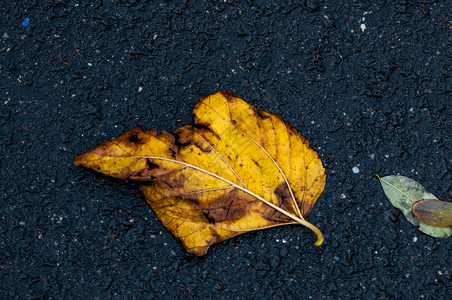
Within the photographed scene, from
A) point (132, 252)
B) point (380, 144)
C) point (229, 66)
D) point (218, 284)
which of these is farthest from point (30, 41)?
point (380, 144)

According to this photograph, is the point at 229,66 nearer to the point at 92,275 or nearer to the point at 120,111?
A: the point at 120,111

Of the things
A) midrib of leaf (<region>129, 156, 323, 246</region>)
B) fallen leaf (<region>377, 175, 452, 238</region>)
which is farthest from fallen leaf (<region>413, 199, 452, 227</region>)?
midrib of leaf (<region>129, 156, 323, 246</region>)

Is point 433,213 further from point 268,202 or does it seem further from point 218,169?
point 218,169

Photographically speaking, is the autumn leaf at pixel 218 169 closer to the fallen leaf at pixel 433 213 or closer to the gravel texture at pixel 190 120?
the gravel texture at pixel 190 120

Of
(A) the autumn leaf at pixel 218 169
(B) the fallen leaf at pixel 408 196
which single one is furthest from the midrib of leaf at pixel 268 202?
(B) the fallen leaf at pixel 408 196

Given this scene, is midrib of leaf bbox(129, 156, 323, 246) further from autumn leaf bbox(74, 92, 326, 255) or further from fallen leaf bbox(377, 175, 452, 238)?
fallen leaf bbox(377, 175, 452, 238)

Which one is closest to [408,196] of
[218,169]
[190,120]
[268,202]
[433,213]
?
[433,213]
